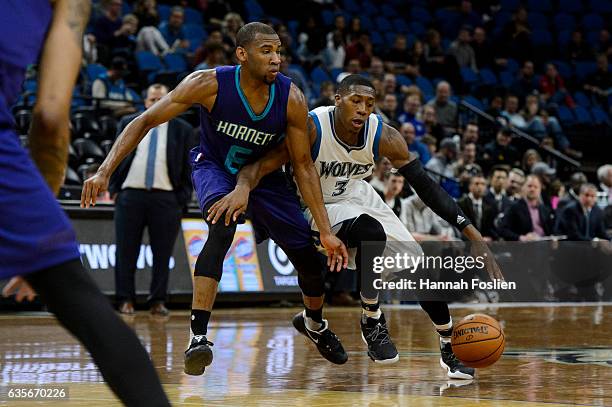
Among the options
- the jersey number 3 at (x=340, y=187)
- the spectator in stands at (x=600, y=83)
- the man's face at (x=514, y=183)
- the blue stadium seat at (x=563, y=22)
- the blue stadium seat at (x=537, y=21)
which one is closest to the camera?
the jersey number 3 at (x=340, y=187)

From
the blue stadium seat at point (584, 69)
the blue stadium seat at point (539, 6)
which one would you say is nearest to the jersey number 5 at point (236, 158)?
the blue stadium seat at point (584, 69)

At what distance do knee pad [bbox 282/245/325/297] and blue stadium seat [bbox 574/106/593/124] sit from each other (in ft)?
46.5

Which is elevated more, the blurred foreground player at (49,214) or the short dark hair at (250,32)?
the short dark hair at (250,32)

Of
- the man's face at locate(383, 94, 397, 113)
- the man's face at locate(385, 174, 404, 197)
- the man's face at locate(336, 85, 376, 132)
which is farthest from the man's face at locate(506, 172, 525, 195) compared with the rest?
the man's face at locate(336, 85, 376, 132)

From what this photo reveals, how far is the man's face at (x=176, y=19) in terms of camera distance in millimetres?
15195

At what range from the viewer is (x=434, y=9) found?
72.5 ft

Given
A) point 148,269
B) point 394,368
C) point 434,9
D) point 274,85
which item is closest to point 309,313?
point 394,368

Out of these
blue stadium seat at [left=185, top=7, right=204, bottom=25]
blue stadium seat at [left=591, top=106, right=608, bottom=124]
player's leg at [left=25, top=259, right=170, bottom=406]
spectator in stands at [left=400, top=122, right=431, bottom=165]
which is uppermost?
blue stadium seat at [left=185, top=7, right=204, bottom=25]

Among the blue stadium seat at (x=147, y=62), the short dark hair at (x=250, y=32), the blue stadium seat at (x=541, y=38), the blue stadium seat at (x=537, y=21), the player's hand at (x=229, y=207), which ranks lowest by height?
the player's hand at (x=229, y=207)

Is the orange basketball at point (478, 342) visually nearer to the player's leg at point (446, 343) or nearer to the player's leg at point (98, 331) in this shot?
the player's leg at point (446, 343)

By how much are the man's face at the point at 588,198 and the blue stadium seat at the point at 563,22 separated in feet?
29.3

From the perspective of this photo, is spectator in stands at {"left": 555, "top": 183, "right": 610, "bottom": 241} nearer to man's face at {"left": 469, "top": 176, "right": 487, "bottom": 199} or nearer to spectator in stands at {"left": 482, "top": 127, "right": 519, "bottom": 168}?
man's face at {"left": 469, "top": 176, "right": 487, "bottom": 199}

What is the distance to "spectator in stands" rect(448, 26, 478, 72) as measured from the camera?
20078 millimetres

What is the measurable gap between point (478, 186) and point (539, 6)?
34.9 ft
